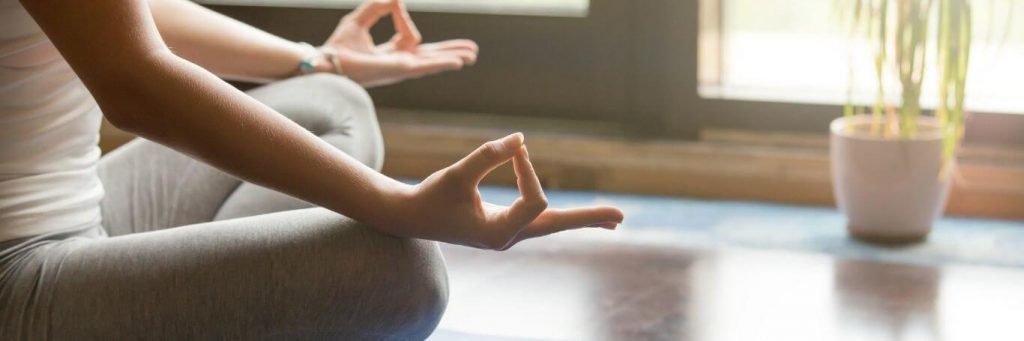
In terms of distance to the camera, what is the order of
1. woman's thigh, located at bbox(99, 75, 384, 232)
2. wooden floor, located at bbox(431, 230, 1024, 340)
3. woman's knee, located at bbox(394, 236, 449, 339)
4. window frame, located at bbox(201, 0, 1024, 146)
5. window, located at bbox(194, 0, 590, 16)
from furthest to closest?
window, located at bbox(194, 0, 590, 16), window frame, located at bbox(201, 0, 1024, 146), wooden floor, located at bbox(431, 230, 1024, 340), woman's thigh, located at bbox(99, 75, 384, 232), woman's knee, located at bbox(394, 236, 449, 339)

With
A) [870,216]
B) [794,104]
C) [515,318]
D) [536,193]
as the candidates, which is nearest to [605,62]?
[794,104]

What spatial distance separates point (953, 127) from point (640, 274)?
1.88 ft

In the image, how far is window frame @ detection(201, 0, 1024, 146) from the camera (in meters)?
2.60

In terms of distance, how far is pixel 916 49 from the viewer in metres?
2.18

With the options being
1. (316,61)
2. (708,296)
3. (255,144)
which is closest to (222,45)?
(316,61)

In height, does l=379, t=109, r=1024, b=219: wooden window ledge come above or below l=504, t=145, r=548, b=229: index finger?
below

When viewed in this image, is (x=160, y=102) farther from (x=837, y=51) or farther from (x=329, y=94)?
(x=837, y=51)

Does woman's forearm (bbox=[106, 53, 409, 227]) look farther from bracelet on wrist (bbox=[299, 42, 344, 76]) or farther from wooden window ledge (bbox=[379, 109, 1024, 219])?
wooden window ledge (bbox=[379, 109, 1024, 219])

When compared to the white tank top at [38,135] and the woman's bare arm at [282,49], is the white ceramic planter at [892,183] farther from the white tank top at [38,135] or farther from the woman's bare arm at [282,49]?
the white tank top at [38,135]

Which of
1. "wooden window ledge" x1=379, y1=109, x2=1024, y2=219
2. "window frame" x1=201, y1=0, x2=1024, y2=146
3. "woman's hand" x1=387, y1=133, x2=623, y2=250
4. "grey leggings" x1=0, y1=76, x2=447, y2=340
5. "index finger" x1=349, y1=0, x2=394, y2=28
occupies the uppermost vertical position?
"index finger" x1=349, y1=0, x2=394, y2=28

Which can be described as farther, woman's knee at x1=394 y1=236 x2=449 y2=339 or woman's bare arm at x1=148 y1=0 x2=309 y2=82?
woman's bare arm at x1=148 y1=0 x2=309 y2=82

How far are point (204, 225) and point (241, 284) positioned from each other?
82 mm

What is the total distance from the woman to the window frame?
151cm

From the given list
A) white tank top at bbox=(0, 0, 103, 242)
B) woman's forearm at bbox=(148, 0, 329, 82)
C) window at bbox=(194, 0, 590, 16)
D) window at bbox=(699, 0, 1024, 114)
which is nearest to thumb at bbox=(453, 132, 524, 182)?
white tank top at bbox=(0, 0, 103, 242)
